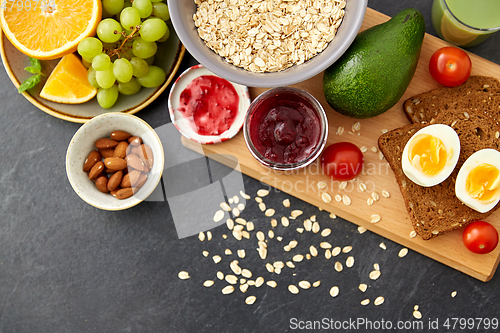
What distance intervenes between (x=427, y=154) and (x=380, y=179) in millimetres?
194

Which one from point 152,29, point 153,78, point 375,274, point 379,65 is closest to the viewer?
point 379,65

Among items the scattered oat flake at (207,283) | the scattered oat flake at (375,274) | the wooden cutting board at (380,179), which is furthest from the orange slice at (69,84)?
the scattered oat flake at (375,274)

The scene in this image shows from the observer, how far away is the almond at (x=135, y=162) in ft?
4.33

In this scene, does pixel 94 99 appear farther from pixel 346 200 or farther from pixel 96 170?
pixel 346 200

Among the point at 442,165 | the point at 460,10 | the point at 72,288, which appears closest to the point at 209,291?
the point at 72,288

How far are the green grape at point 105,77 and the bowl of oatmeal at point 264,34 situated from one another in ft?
1.21

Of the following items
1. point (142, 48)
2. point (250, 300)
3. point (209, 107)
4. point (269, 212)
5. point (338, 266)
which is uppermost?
point (142, 48)

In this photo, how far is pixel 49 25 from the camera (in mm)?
1237

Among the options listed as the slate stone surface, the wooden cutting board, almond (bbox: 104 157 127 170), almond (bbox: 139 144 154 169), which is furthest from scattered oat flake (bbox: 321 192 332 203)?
almond (bbox: 104 157 127 170)

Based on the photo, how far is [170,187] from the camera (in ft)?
4.78

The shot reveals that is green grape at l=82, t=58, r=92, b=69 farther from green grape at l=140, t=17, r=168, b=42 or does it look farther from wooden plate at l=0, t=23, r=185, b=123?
green grape at l=140, t=17, r=168, b=42

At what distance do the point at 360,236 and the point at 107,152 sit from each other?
108cm

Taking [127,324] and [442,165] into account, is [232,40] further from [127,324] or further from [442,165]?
[127,324]

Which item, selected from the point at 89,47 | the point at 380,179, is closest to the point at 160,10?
the point at 89,47
